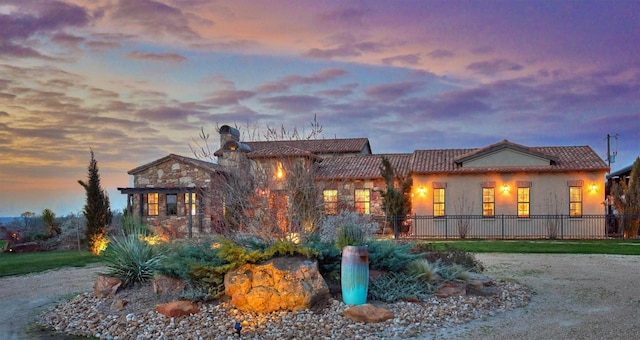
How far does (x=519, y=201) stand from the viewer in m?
25.3

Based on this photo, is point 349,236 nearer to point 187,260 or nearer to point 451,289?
point 451,289

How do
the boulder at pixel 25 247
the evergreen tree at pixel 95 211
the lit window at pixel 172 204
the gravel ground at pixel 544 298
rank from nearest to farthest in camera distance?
the gravel ground at pixel 544 298, the evergreen tree at pixel 95 211, the boulder at pixel 25 247, the lit window at pixel 172 204

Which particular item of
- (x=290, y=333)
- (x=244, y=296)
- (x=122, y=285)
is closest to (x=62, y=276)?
(x=122, y=285)

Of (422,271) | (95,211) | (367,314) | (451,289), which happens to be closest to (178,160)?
(95,211)

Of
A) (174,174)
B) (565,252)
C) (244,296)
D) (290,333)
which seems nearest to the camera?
(290,333)

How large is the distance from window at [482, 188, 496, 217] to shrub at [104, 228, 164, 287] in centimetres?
1816

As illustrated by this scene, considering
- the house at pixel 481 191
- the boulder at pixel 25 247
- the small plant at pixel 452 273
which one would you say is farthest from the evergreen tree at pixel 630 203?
the boulder at pixel 25 247

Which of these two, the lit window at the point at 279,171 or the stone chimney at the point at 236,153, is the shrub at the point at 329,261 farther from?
the stone chimney at the point at 236,153

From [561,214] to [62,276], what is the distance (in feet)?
64.6

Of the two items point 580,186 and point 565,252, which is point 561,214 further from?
point 565,252

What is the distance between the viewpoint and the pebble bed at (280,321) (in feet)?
24.6

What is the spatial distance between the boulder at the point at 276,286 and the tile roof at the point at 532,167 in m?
17.7

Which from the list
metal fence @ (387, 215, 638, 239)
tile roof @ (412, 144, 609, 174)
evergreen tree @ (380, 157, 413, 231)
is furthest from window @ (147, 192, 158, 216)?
tile roof @ (412, 144, 609, 174)

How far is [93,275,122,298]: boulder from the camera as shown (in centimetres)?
974
